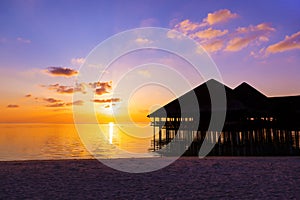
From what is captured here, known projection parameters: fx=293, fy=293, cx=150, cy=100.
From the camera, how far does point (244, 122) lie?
2519cm

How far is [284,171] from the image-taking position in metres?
11.7

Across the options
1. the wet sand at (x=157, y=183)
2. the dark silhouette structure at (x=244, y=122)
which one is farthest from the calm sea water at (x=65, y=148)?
the wet sand at (x=157, y=183)

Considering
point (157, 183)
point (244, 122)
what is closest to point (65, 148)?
point (244, 122)

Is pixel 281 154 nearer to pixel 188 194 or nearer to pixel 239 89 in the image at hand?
pixel 239 89

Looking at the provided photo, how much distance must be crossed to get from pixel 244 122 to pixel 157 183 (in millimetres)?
17520

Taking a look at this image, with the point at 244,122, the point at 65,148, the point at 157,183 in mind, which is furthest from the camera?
the point at 65,148

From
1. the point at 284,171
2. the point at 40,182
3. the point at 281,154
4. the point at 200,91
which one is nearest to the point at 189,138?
the point at 200,91

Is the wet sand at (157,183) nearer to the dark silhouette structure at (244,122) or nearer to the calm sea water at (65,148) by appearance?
the dark silhouette structure at (244,122)

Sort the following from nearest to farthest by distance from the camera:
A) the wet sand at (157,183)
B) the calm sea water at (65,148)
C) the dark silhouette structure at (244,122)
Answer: the wet sand at (157,183) → the dark silhouette structure at (244,122) → the calm sea water at (65,148)

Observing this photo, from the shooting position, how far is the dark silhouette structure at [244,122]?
80.1 ft

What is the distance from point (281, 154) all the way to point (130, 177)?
17235 mm

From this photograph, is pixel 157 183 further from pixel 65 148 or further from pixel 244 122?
pixel 65 148

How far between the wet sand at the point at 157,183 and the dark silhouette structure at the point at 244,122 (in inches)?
466

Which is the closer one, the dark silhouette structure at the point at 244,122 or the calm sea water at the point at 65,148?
the dark silhouette structure at the point at 244,122
